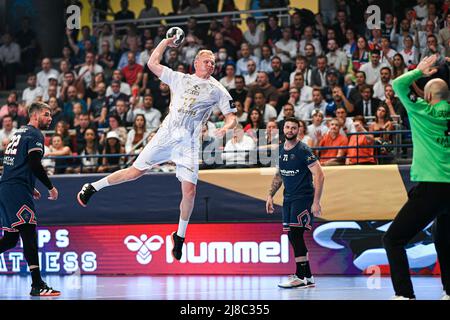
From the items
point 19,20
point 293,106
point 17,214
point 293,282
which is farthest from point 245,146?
point 19,20

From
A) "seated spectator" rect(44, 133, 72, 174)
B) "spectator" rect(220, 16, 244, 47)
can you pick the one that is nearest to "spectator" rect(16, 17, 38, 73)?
"seated spectator" rect(44, 133, 72, 174)

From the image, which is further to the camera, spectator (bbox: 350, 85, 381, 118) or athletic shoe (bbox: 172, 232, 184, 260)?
spectator (bbox: 350, 85, 381, 118)

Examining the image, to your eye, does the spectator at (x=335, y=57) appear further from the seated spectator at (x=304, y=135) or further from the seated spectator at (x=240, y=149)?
the seated spectator at (x=240, y=149)

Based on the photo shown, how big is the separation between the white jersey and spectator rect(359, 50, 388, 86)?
7.29m

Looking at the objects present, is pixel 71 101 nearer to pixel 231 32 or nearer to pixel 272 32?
pixel 231 32

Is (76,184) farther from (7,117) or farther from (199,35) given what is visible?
(199,35)

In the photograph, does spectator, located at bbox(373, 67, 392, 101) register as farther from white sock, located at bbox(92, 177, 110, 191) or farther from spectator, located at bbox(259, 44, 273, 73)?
white sock, located at bbox(92, 177, 110, 191)

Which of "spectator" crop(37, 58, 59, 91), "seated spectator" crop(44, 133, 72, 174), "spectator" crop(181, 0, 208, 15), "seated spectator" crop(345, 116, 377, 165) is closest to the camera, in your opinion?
"seated spectator" crop(345, 116, 377, 165)

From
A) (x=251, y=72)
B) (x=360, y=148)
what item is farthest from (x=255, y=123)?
(x=251, y=72)

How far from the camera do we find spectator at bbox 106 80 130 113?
19.5 metres

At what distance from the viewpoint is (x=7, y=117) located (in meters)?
A: 19.6

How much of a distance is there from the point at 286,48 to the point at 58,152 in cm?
599

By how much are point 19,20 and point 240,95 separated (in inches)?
371

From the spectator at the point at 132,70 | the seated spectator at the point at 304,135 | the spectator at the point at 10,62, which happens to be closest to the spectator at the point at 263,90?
the seated spectator at the point at 304,135
